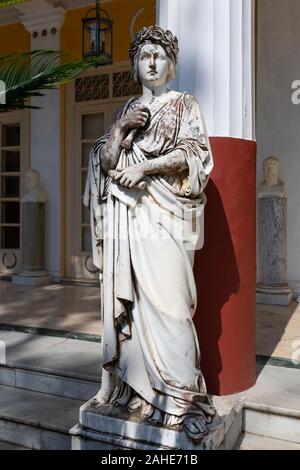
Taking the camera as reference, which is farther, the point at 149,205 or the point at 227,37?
the point at 227,37

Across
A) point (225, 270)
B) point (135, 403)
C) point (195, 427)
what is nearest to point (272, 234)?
point (225, 270)

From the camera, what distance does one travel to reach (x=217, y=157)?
2.81m

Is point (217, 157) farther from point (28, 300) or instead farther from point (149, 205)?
point (28, 300)

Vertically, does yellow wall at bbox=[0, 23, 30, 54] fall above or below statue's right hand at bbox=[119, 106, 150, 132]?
above

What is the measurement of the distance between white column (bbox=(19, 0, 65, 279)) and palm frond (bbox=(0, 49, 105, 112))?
4163 millimetres

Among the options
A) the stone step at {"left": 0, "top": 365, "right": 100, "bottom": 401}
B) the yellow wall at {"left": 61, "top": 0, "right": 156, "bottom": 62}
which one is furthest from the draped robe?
the yellow wall at {"left": 61, "top": 0, "right": 156, "bottom": 62}

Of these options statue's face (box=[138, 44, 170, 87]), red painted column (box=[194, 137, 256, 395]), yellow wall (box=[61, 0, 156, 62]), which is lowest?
red painted column (box=[194, 137, 256, 395])

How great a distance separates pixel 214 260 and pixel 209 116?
822mm

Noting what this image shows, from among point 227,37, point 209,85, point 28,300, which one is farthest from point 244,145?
point 28,300

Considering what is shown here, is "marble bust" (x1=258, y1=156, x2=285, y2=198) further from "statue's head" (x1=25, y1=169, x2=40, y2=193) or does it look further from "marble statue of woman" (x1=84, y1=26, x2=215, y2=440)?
"marble statue of woman" (x1=84, y1=26, x2=215, y2=440)

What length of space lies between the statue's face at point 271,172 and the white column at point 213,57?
309cm

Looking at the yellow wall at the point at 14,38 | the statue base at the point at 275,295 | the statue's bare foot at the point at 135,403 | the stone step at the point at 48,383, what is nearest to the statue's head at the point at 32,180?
the yellow wall at the point at 14,38

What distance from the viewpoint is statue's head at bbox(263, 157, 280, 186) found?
5867 mm

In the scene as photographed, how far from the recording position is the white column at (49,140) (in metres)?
7.30
